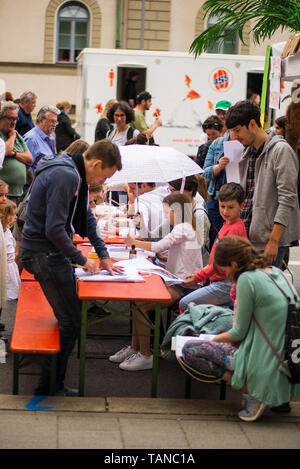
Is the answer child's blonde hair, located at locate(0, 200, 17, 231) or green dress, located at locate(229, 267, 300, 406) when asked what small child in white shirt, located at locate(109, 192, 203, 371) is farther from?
green dress, located at locate(229, 267, 300, 406)

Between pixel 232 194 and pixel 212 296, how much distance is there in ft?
2.48

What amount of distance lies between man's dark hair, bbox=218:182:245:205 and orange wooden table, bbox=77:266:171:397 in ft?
2.92

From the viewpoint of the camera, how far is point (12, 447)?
12.6 ft

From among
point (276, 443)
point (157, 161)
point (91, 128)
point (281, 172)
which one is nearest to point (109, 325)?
point (157, 161)

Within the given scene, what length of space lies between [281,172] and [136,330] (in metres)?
1.55

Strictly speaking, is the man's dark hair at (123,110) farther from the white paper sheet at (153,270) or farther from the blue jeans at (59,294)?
the blue jeans at (59,294)

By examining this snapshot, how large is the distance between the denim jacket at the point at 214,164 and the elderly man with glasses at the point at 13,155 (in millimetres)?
1930

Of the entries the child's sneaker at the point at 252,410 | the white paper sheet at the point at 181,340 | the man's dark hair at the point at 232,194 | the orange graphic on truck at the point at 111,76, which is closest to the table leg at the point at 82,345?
the white paper sheet at the point at 181,340

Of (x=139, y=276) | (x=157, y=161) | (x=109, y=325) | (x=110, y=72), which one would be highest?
(x=110, y=72)

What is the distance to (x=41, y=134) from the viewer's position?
8.70 m

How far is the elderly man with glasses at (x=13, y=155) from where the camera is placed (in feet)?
25.7

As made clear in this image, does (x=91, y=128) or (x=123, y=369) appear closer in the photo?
(x=123, y=369)

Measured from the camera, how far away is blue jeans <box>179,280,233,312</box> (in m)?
5.47
